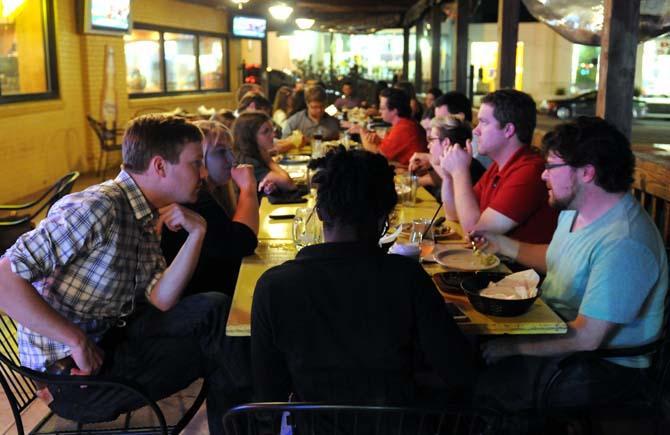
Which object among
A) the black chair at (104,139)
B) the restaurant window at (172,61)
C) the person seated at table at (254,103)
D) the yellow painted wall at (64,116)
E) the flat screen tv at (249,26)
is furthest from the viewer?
the flat screen tv at (249,26)

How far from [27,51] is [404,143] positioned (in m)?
5.28

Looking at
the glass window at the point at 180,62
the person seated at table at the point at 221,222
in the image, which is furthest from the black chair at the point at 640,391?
the glass window at the point at 180,62

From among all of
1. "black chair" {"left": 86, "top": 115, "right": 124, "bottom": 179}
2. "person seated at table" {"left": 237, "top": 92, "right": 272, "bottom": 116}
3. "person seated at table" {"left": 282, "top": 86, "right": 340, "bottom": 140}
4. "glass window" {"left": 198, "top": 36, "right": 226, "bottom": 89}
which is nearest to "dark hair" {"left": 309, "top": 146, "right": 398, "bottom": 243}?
"person seated at table" {"left": 237, "top": 92, "right": 272, "bottom": 116}

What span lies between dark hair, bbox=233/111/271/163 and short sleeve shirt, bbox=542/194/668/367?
239cm

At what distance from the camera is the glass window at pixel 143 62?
11781mm

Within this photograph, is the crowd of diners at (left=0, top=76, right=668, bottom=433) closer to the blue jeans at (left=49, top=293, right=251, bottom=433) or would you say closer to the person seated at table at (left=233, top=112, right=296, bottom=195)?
the blue jeans at (left=49, top=293, right=251, bottom=433)

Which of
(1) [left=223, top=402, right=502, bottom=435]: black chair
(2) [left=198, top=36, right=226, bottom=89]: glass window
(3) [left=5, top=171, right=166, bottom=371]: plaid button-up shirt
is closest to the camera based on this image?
(1) [left=223, top=402, right=502, bottom=435]: black chair

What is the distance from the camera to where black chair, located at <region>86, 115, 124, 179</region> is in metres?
9.53

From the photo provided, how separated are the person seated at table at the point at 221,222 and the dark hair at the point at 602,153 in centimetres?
124

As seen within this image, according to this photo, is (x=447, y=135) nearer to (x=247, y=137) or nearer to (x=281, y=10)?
(x=247, y=137)

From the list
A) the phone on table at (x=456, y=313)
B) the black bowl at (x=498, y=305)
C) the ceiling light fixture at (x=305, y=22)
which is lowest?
the phone on table at (x=456, y=313)

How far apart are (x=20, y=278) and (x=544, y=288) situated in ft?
5.55

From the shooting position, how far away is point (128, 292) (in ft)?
7.18

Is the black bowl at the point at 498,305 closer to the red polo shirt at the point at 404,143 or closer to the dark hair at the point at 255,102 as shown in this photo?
the red polo shirt at the point at 404,143
